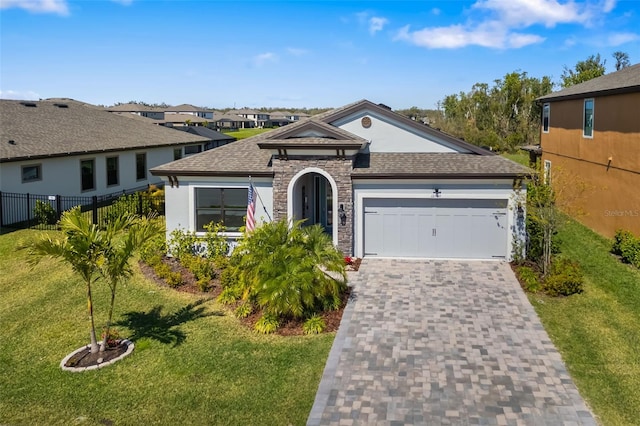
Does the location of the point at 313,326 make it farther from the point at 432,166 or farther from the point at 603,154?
the point at 603,154

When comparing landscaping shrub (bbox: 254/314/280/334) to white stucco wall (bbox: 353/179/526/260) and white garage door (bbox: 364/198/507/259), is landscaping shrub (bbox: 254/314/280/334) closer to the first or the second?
white stucco wall (bbox: 353/179/526/260)

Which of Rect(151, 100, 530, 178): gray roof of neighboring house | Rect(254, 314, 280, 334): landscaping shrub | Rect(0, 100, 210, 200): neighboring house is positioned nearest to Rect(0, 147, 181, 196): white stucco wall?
Rect(0, 100, 210, 200): neighboring house

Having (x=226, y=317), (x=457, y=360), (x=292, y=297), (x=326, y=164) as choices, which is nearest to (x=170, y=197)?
(x=326, y=164)

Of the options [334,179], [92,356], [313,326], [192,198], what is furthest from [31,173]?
[313,326]

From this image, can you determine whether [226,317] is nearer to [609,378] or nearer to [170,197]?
[170,197]

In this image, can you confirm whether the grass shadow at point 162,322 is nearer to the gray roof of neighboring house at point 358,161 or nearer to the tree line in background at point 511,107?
the gray roof of neighboring house at point 358,161

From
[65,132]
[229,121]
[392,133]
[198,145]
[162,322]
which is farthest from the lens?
[229,121]

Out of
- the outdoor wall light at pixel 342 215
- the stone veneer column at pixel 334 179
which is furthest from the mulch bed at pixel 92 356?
the outdoor wall light at pixel 342 215
